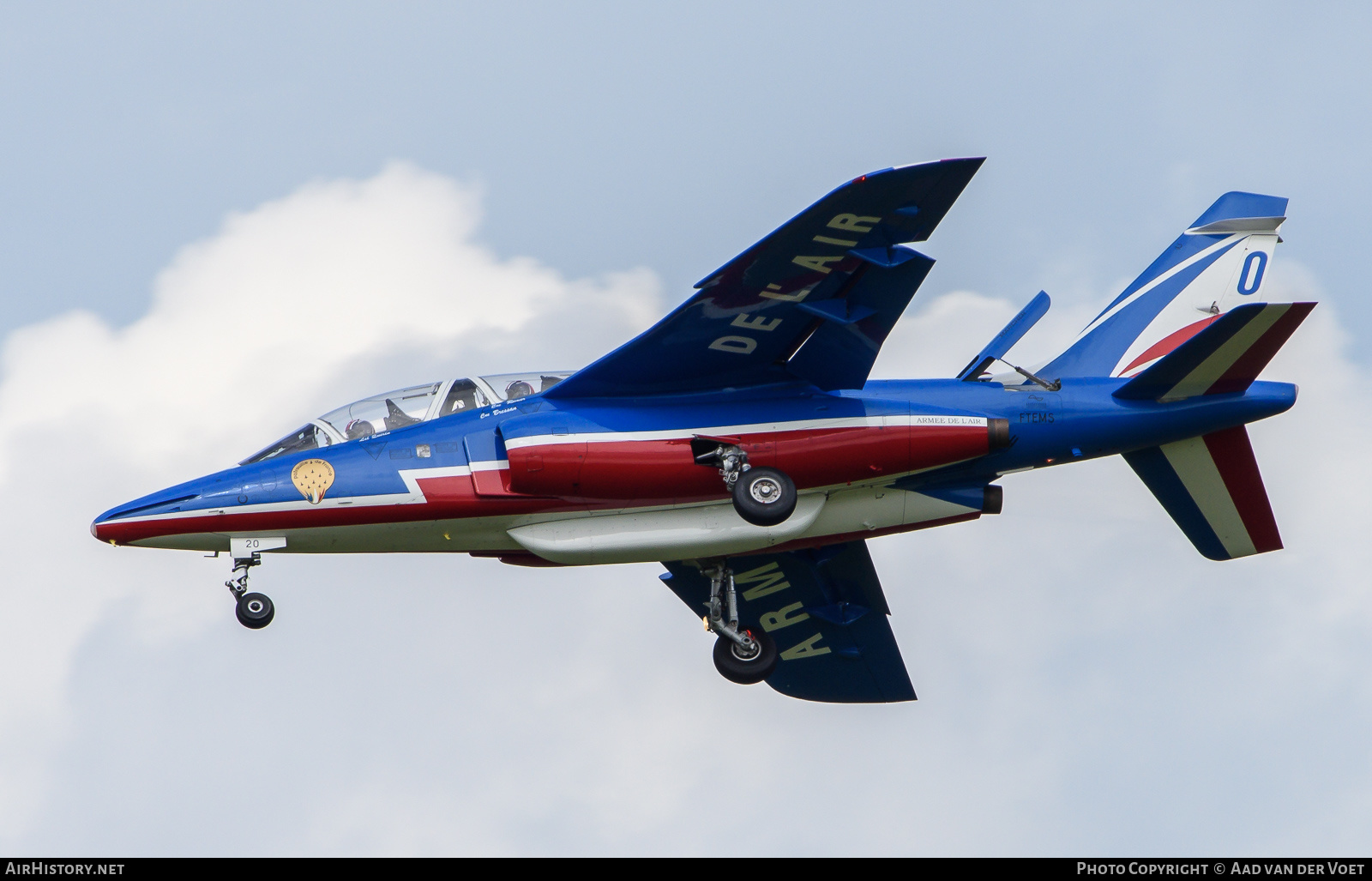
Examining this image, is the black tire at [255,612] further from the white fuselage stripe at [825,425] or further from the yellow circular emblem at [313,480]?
the white fuselage stripe at [825,425]

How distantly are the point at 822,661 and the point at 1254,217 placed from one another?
9.32 metres

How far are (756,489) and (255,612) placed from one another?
6.41 meters

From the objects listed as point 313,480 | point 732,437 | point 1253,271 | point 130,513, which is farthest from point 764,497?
point 1253,271

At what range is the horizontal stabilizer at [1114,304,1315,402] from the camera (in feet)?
75.5

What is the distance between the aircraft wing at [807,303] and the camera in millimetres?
21219

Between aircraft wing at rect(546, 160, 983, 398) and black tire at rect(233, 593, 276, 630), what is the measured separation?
→ 14.5 ft

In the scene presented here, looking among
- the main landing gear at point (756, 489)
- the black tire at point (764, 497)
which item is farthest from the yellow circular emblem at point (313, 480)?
the black tire at point (764, 497)

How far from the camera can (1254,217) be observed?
26594mm

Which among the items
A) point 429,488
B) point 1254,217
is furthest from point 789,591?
point 1254,217

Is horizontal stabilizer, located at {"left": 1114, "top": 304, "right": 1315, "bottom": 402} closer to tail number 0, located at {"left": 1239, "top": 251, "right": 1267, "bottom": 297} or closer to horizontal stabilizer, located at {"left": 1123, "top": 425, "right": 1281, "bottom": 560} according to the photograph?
horizontal stabilizer, located at {"left": 1123, "top": 425, "right": 1281, "bottom": 560}

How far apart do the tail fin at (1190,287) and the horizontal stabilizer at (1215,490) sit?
1435mm

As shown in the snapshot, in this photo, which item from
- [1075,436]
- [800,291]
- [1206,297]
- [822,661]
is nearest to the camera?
[800,291]

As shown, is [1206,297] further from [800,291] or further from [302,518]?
[302,518]

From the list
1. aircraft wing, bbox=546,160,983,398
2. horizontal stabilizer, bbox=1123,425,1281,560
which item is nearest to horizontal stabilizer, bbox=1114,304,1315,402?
horizontal stabilizer, bbox=1123,425,1281,560
